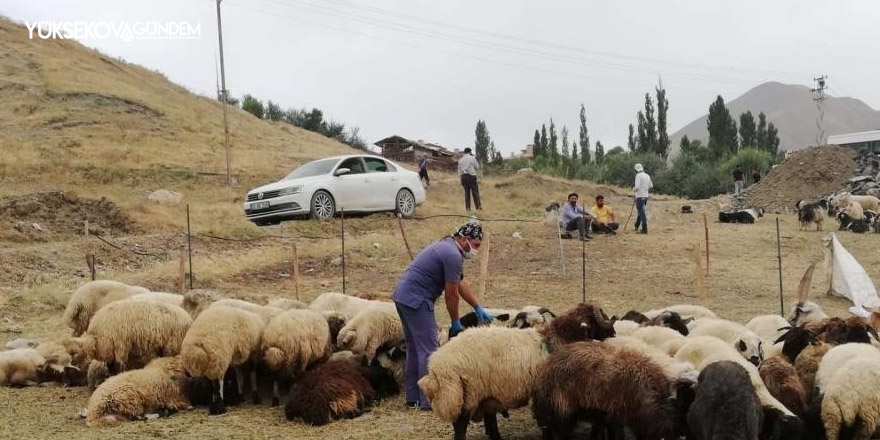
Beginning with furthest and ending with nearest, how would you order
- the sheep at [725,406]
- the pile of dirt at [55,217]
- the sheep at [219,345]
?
the pile of dirt at [55,217]
the sheep at [219,345]
the sheep at [725,406]

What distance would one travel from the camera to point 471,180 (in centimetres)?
2231

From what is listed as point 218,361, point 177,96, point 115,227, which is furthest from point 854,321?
point 177,96

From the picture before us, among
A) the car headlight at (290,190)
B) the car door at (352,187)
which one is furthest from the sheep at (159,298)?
the car door at (352,187)

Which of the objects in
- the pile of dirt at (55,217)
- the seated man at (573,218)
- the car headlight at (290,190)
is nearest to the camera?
the car headlight at (290,190)

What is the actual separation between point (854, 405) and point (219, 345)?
211 inches

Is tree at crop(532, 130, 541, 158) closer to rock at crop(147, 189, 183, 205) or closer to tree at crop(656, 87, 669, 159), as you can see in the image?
tree at crop(656, 87, 669, 159)

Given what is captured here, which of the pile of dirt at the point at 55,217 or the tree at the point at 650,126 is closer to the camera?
the pile of dirt at the point at 55,217

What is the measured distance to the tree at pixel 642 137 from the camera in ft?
224

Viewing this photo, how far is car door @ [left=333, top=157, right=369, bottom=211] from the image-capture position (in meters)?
18.5

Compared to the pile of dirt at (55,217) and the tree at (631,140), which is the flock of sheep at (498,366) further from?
the tree at (631,140)

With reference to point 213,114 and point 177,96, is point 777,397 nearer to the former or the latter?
point 213,114

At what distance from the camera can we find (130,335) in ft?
26.5

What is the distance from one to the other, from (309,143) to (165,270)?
31.5 metres

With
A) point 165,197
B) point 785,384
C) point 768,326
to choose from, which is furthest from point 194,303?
point 165,197
